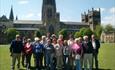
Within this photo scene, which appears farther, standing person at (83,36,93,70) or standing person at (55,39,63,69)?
standing person at (55,39,63,69)

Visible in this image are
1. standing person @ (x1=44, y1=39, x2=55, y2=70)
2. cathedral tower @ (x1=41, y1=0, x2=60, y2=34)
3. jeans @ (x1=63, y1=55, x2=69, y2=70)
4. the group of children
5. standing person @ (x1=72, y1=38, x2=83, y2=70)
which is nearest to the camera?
standing person @ (x1=72, y1=38, x2=83, y2=70)

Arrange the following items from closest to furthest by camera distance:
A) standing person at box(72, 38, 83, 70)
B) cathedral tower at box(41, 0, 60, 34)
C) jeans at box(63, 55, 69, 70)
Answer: standing person at box(72, 38, 83, 70), jeans at box(63, 55, 69, 70), cathedral tower at box(41, 0, 60, 34)

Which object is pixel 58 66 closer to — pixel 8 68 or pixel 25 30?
pixel 8 68

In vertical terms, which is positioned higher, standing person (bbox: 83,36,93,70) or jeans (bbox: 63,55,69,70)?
standing person (bbox: 83,36,93,70)

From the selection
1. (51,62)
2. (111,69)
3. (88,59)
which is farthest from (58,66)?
(111,69)

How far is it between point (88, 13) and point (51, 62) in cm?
12253

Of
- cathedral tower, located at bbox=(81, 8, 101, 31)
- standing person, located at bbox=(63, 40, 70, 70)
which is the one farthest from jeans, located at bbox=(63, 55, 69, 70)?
cathedral tower, located at bbox=(81, 8, 101, 31)

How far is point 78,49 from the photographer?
13281mm

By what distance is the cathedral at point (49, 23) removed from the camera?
112387mm

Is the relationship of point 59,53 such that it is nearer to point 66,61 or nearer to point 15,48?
point 66,61

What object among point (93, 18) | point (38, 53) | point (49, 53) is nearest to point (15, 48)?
point (38, 53)

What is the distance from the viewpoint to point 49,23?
112 metres

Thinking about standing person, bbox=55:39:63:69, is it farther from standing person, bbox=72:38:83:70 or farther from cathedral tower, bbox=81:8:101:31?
cathedral tower, bbox=81:8:101:31

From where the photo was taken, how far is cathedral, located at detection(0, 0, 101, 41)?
369ft
